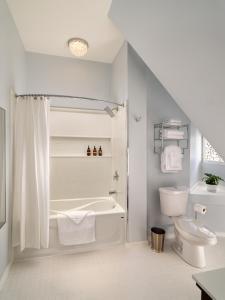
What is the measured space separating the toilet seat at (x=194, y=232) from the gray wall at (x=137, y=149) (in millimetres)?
533

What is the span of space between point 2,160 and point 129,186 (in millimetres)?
1609

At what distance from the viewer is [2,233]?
1.90 m

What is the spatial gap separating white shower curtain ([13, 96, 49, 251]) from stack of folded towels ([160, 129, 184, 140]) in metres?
1.61

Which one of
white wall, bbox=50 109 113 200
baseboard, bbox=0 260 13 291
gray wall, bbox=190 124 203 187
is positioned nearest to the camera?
baseboard, bbox=0 260 13 291

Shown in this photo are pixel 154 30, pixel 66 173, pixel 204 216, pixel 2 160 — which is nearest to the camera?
pixel 154 30

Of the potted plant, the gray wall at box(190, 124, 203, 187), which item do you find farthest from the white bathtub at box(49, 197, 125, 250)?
the potted plant

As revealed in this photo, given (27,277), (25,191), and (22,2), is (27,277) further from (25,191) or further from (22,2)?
(22,2)

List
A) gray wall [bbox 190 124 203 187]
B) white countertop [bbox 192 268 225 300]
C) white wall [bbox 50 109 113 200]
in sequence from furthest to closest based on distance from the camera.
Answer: white wall [bbox 50 109 113 200]
gray wall [bbox 190 124 203 187]
white countertop [bbox 192 268 225 300]

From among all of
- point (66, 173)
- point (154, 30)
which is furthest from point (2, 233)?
point (154, 30)

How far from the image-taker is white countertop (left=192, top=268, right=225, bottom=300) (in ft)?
3.00

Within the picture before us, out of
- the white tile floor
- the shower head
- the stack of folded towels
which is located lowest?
the white tile floor

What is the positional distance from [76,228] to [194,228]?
146cm

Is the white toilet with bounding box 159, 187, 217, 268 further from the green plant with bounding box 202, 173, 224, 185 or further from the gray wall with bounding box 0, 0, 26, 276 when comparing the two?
the gray wall with bounding box 0, 0, 26, 276

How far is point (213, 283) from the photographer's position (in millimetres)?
986
